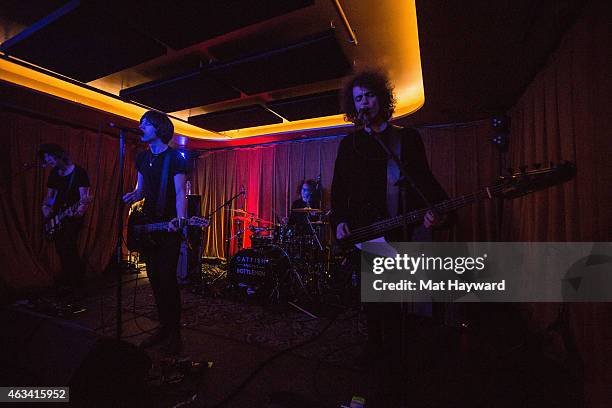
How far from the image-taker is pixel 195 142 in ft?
24.0

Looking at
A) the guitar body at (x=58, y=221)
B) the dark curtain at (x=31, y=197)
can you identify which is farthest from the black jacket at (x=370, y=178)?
the dark curtain at (x=31, y=197)

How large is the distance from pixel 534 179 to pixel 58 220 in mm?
5109

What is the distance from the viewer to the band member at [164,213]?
7.47 ft

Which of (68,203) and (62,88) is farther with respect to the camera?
(62,88)

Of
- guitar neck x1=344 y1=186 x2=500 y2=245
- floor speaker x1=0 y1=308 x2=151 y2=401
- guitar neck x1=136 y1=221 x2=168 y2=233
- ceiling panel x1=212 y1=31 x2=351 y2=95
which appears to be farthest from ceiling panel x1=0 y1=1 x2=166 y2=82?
guitar neck x1=344 y1=186 x2=500 y2=245

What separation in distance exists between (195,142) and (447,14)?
647 cm

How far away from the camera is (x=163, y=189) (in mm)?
2338

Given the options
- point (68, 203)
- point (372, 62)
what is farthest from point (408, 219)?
point (68, 203)

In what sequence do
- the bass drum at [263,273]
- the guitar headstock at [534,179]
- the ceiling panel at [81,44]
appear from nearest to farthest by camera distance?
the guitar headstock at [534,179] < the ceiling panel at [81,44] < the bass drum at [263,273]

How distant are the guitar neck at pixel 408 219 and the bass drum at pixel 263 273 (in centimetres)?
240

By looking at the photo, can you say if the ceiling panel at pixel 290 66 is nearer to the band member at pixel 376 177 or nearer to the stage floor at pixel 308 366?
the band member at pixel 376 177

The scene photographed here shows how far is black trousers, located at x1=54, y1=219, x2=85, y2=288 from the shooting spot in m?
3.70

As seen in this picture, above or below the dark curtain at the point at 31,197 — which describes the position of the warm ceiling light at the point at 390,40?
above

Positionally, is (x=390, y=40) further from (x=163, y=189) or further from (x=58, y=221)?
(x=58, y=221)
